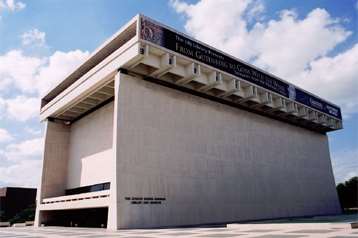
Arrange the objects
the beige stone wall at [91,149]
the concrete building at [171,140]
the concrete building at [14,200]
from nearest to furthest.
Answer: the concrete building at [171,140] < the beige stone wall at [91,149] < the concrete building at [14,200]

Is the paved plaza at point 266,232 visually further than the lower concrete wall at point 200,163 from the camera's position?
No

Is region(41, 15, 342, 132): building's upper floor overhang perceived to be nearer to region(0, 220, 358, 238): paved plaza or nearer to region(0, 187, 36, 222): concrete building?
region(0, 220, 358, 238): paved plaza

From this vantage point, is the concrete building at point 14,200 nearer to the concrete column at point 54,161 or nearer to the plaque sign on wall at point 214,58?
the concrete column at point 54,161

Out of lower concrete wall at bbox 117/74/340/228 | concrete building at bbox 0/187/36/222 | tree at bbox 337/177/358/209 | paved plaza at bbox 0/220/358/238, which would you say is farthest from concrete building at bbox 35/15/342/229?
concrete building at bbox 0/187/36/222

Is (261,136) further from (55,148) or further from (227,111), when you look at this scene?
(55,148)

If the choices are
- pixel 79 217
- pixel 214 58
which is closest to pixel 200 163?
pixel 214 58

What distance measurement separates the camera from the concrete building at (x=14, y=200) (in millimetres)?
63812

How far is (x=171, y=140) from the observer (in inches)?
1193

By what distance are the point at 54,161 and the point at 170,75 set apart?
20103 millimetres

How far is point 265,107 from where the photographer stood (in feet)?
139

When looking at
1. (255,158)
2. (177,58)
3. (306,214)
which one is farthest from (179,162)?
(306,214)

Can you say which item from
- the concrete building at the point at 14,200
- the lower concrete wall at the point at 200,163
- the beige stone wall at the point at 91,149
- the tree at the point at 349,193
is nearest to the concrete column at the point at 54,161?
the beige stone wall at the point at 91,149

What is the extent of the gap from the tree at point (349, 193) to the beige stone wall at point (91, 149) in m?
55.2

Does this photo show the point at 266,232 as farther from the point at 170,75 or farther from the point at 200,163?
the point at 170,75
